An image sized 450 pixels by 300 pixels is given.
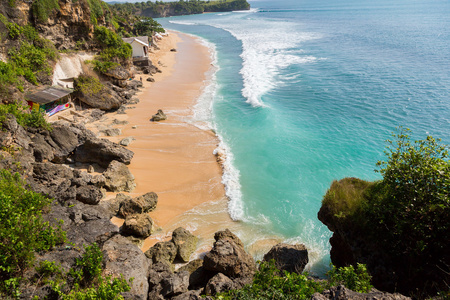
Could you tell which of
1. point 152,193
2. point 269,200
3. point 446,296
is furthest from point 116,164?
point 446,296

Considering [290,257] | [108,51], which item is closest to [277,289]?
[290,257]

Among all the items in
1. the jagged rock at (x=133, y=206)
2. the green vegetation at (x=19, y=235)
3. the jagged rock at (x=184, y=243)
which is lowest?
the jagged rock at (x=184, y=243)

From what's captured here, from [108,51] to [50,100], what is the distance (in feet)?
43.6

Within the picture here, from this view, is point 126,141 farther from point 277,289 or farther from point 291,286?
point 291,286

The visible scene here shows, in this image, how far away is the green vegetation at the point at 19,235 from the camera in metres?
8.28

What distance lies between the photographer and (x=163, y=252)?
13148mm

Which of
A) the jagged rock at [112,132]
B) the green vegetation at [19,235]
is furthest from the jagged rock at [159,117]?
the green vegetation at [19,235]

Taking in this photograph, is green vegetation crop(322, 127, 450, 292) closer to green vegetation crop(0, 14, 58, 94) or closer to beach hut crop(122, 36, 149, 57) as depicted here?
green vegetation crop(0, 14, 58, 94)

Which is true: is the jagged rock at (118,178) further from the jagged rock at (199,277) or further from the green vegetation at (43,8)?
the green vegetation at (43,8)

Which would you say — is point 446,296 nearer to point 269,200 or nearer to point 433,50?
point 269,200

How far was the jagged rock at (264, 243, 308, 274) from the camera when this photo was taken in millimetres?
12086

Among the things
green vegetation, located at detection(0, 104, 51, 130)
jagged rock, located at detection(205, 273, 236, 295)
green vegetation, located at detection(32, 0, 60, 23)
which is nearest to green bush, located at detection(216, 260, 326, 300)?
jagged rock, located at detection(205, 273, 236, 295)

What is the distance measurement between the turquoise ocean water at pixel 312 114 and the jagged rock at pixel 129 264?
7232 mm

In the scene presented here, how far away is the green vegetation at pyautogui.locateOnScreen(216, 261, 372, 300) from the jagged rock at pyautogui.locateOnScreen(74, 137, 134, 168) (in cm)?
1422
